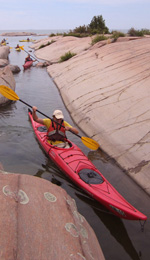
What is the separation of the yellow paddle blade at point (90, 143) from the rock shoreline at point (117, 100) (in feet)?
1.22

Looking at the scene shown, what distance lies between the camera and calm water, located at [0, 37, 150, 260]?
399 centimetres

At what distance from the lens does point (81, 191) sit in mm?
5188

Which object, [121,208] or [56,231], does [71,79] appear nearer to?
[121,208]

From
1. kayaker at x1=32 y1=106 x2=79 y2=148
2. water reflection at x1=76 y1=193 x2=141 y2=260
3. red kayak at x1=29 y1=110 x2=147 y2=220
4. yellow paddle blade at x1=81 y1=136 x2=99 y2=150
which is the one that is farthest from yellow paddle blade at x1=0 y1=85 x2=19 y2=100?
water reflection at x1=76 y1=193 x2=141 y2=260

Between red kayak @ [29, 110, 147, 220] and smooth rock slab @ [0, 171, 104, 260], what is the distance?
1047 millimetres

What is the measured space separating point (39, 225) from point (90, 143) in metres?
4.16

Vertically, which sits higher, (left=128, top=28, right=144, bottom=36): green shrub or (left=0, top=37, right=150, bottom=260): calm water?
(left=128, top=28, right=144, bottom=36): green shrub

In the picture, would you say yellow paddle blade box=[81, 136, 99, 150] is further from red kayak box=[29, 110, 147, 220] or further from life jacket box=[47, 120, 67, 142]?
life jacket box=[47, 120, 67, 142]

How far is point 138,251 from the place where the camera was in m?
3.86

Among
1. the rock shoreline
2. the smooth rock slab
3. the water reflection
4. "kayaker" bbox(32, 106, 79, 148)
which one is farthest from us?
the rock shoreline

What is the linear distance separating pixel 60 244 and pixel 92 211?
2.17m

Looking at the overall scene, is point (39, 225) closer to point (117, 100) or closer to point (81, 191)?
point (81, 191)

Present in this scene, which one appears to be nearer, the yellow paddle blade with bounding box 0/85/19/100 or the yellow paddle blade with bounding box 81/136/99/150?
the yellow paddle blade with bounding box 81/136/99/150

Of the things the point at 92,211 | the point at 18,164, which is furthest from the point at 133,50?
the point at 92,211
